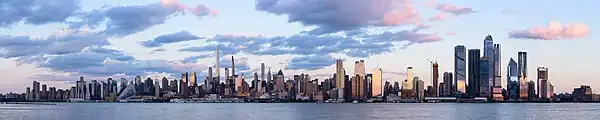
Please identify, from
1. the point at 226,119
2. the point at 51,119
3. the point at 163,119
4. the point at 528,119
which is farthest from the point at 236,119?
the point at 528,119

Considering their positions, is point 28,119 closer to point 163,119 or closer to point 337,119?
point 163,119

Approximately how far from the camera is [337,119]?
421 feet

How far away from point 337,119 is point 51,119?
46.0m

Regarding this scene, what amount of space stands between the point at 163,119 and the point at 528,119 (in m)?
60.1

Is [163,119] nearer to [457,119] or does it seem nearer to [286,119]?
[286,119]

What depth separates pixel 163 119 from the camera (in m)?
127

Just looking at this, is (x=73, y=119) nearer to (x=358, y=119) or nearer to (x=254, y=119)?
(x=254, y=119)

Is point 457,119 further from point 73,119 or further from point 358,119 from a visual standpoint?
point 73,119

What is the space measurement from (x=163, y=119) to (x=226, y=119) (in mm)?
10075

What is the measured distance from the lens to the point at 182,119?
130 meters

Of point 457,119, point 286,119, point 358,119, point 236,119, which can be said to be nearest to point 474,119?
point 457,119

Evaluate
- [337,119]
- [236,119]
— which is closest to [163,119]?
[236,119]

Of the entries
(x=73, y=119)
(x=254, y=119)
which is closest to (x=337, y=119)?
(x=254, y=119)

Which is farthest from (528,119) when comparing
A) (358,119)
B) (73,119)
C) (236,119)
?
(73,119)
